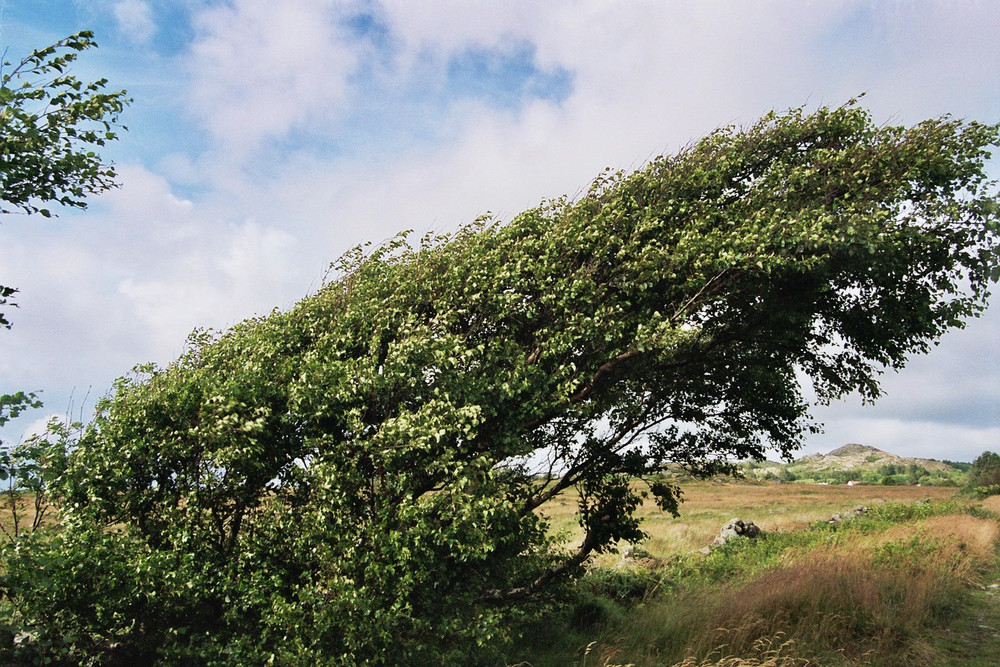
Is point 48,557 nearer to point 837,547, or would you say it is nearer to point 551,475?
point 551,475

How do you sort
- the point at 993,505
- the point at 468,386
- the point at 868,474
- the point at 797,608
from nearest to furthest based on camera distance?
1. the point at 468,386
2. the point at 797,608
3. the point at 993,505
4. the point at 868,474

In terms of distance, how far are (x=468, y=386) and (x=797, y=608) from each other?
10942mm

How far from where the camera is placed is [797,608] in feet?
57.2

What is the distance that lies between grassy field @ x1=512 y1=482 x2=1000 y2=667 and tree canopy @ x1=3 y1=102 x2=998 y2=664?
2084 mm

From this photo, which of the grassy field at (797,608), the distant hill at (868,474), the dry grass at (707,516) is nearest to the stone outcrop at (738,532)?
the dry grass at (707,516)

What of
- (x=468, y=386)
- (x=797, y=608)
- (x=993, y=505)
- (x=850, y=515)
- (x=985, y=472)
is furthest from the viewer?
(x=985, y=472)

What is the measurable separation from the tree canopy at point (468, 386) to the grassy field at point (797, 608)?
6.84 feet

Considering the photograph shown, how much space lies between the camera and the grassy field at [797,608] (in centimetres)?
1527

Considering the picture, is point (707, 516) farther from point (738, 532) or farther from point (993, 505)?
point (993, 505)

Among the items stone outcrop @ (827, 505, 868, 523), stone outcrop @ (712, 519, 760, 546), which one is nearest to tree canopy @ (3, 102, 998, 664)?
stone outcrop @ (712, 519, 760, 546)

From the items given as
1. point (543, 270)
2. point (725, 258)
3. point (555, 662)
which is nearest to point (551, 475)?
point (555, 662)

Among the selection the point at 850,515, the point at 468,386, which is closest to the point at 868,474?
the point at 850,515

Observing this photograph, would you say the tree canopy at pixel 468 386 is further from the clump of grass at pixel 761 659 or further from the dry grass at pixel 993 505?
the dry grass at pixel 993 505

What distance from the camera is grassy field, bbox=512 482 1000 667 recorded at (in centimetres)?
1527
